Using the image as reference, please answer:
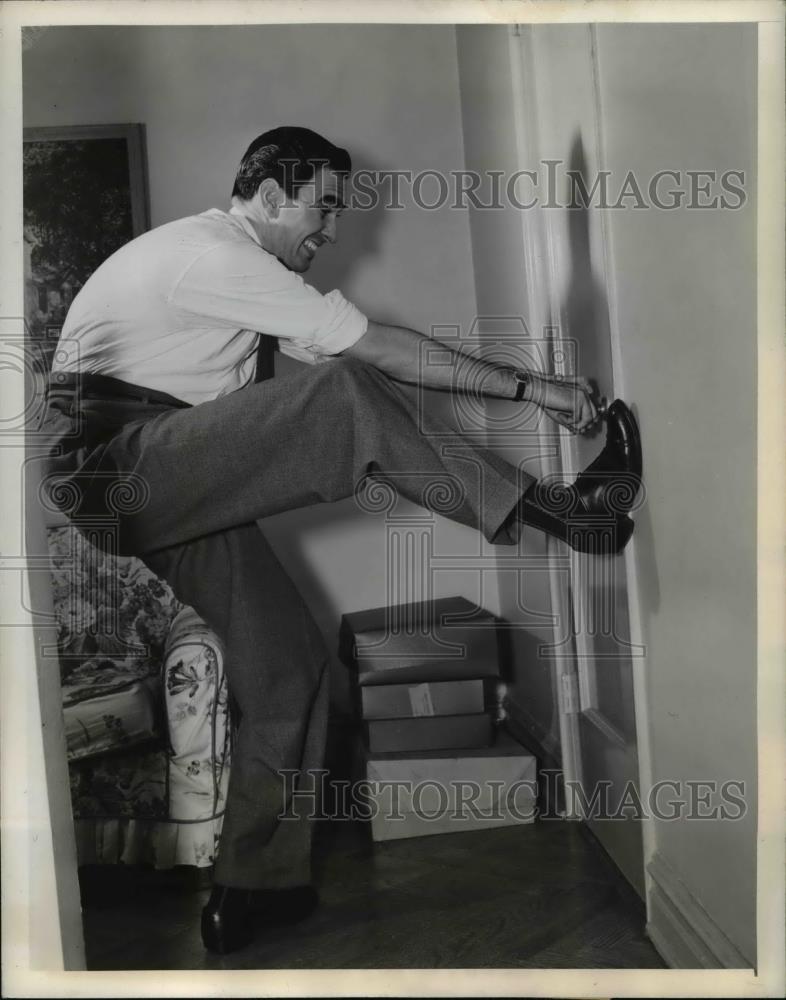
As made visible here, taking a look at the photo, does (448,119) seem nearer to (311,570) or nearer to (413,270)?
(413,270)

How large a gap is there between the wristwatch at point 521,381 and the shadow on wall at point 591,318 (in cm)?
15

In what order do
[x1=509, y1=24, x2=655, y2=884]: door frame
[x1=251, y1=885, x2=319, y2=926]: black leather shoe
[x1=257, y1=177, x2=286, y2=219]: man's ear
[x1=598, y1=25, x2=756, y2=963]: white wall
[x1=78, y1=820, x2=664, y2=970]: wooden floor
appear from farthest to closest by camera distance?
[x1=509, y1=24, x2=655, y2=884]: door frame, [x1=257, y1=177, x2=286, y2=219]: man's ear, [x1=251, y1=885, x2=319, y2=926]: black leather shoe, [x1=78, y1=820, x2=664, y2=970]: wooden floor, [x1=598, y1=25, x2=756, y2=963]: white wall

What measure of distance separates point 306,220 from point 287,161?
0.12 meters

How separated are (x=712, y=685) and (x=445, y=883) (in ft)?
2.33

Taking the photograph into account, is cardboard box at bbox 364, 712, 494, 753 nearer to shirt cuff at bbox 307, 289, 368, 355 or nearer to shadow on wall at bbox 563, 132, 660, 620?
shadow on wall at bbox 563, 132, 660, 620

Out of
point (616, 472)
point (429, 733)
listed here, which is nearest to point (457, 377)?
point (616, 472)

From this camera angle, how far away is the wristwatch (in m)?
1.63

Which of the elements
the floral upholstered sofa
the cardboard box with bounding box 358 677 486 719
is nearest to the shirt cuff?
the floral upholstered sofa

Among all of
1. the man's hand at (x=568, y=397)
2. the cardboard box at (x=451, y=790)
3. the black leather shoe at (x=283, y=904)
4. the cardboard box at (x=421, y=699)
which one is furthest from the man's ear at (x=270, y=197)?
the black leather shoe at (x=283, y=904)

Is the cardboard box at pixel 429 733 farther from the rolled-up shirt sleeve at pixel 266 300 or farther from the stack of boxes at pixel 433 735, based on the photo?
the rolled-up shirt sleeve at pixel 266 300

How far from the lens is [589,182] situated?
5.58 feet

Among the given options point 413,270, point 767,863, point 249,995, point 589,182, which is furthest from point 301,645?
point 413,270

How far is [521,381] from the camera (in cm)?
163

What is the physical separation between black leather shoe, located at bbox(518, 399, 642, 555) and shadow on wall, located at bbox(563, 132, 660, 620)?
2 cm
